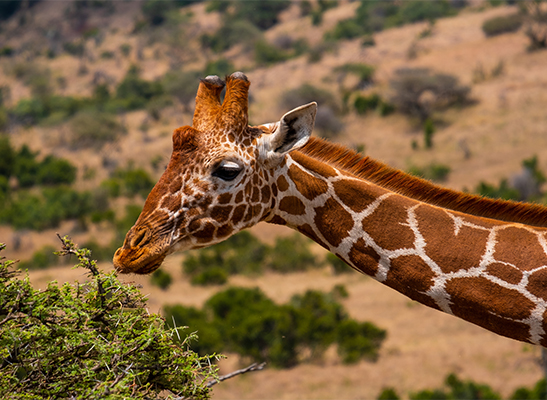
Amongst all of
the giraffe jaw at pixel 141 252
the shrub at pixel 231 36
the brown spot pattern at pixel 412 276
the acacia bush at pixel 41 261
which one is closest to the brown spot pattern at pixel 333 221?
the brown spot pattern at pixel 412 276

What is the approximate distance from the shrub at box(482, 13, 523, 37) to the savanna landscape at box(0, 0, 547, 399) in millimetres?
110

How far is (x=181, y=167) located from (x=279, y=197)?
0.76m

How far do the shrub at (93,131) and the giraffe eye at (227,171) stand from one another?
140 feet

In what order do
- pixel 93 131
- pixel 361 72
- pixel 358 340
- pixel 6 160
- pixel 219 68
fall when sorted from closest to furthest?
1. pixel 358 340
2. pixel 6 160
3. pixel 93 131
4. pixel 361 72
5. pixel 219 68

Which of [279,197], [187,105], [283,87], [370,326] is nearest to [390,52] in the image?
[283,87]

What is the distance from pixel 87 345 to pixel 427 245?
232 centimetres

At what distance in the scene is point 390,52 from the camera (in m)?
52.8

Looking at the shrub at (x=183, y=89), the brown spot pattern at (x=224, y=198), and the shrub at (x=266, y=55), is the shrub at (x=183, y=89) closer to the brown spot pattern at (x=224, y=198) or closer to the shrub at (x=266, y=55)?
the shrub at (x=266, y=55)

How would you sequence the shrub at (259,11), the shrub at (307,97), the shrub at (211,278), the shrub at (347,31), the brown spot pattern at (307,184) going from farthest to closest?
the shrub at (259,11)
the shrub at (347,31)
the shrub at (307,97)
the shrub at (211,278)
the brown spot pattern at (307,184)

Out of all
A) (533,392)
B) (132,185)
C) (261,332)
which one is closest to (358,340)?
(261,332)

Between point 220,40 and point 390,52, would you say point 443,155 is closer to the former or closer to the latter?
point 390,52

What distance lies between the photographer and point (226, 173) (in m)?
4.08

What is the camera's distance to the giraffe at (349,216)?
384cm

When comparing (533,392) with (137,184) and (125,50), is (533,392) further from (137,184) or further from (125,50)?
(125,50)
